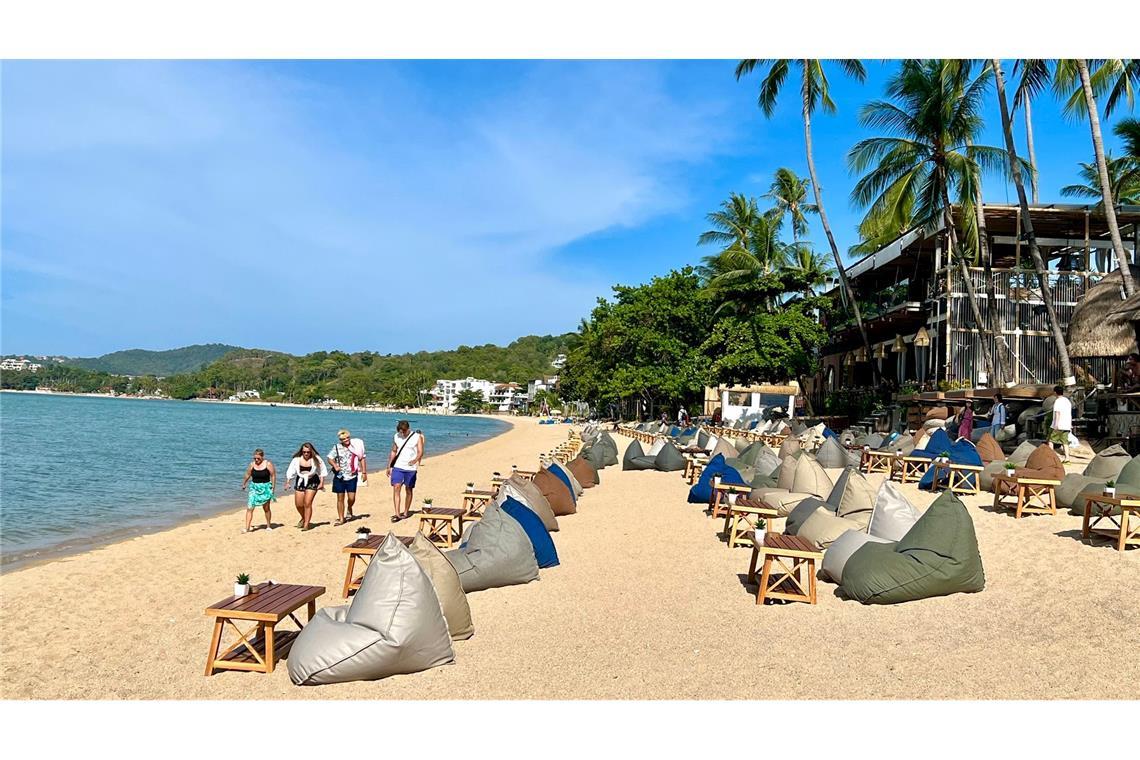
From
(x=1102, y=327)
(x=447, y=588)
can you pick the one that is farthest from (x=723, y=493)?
(x=1102, y=327)

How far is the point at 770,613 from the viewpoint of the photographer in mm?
5816

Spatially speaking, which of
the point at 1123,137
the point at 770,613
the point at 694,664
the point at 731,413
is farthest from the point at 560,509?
the point at 731,413

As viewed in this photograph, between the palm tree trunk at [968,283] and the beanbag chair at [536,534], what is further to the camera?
the palm tree trunk at [968,283]

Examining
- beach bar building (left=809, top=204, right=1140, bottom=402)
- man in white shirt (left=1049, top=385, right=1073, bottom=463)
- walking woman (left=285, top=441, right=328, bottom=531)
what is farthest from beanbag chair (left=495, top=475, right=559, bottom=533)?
beach bar building (left=809, top=204, right=1140, bottom=402)

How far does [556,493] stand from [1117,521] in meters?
6.81

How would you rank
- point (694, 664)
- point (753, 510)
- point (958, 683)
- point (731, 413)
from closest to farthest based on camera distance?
1. point (958, 683)
2. point (694, 664)
3. point (753, 510)
4. point (731, 413)

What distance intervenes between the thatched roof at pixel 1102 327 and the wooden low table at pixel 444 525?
13652mm

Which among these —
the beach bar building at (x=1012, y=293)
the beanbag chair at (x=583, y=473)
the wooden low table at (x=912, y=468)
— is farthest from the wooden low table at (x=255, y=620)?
the beach bar building at (x=1012, y=293)

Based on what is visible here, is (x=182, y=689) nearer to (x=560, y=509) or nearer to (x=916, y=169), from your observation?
(x=560, y=509)

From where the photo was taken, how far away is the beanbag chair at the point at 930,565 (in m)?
5.72

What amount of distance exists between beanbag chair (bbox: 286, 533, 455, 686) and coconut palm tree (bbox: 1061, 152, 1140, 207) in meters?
21.9

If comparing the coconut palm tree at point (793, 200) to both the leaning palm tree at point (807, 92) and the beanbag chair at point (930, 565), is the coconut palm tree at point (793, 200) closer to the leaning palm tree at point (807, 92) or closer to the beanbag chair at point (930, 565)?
the leaning palm tree at point (807, 92)

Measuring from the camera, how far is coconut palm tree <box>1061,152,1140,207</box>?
24364mm

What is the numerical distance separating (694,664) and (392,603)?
78.3 inches
